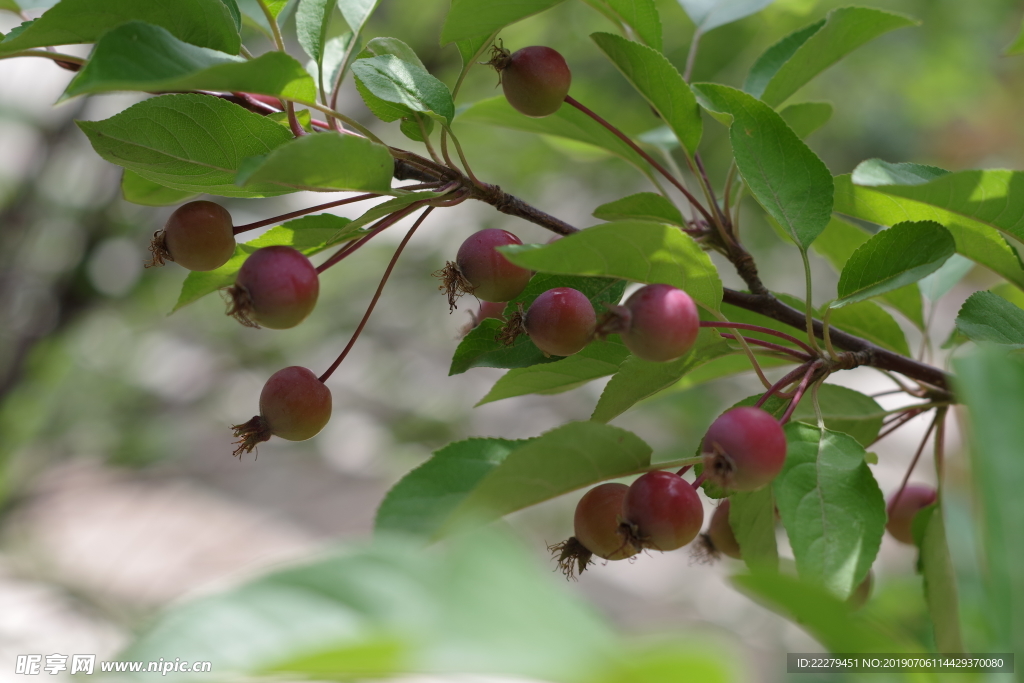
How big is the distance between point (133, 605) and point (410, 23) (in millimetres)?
2307

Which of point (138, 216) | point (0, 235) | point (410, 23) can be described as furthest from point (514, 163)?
point (0, 235)

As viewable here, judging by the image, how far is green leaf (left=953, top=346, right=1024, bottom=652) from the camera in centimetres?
39

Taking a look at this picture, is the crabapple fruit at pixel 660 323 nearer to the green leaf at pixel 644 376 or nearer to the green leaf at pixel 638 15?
the green leaf at pixel 644 376

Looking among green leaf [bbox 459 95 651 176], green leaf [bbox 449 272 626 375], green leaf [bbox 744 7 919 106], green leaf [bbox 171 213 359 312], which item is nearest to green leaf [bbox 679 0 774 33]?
green leaf [bbox 744 7 919 106]

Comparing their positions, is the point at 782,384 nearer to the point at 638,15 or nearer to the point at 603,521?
the point at 603,521

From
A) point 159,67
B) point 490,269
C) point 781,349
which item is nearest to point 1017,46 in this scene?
point 781,349

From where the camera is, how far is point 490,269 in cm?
71

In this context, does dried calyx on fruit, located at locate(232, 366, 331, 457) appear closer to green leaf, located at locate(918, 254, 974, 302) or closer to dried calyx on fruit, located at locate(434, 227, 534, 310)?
dried calyx on fruit, located at locate(434, 227, 534, 310)

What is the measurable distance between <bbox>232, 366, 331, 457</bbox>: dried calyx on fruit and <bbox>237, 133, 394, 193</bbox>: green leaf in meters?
0.21

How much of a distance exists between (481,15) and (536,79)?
0.09 metres

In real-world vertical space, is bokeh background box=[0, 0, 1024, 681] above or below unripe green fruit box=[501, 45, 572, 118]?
above

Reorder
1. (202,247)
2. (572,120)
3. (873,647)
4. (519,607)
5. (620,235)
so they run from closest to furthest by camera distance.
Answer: (519,607) → (873,647) → (620,235) → (202,247) → (572,120)

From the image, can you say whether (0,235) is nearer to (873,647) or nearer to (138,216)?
(138,216)

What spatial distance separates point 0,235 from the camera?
249 cm
